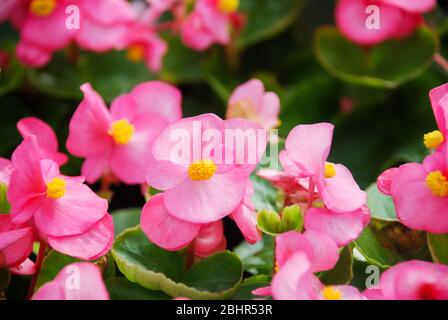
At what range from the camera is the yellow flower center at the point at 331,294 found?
20.8 inches

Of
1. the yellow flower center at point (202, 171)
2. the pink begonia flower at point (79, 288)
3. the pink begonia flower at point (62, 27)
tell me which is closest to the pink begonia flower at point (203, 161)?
the yellow flower center at point (202, 171)

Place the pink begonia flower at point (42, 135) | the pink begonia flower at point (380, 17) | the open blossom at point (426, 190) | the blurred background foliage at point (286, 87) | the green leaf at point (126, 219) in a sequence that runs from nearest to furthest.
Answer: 1. the open blossom at point (426, 190)
2. the pink begonia flower at point (42, 135)
3. the green leaf at point (126, 219)
4. the pink begonia flower at point (380, 17)
5. the blurred background foliage at point (286, 87)

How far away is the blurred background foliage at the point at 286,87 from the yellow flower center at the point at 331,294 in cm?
48

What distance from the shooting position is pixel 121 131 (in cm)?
74

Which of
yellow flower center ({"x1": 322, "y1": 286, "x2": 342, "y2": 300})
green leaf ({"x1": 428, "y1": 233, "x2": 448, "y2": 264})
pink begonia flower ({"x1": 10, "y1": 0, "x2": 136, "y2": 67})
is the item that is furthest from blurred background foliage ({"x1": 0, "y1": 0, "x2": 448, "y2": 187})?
yellow flower center ({"x1": 322, "y1": 286, "x2": 342, "y2": 300})

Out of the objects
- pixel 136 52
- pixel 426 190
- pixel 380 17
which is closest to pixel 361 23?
pixel 380 17

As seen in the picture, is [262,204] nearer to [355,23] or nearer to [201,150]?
[201,150]

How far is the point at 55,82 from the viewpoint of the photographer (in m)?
1.06

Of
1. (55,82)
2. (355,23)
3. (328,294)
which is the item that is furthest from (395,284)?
(55,82)

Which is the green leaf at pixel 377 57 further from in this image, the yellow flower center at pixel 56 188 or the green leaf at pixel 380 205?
the yellow flower center at pixel 56 188

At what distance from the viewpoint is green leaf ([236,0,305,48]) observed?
115 centimetres

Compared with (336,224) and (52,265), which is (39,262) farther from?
(336,224)

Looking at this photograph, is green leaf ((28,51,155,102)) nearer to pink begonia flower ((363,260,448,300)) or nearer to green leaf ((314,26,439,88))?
green leaf ((314,26,439,88))

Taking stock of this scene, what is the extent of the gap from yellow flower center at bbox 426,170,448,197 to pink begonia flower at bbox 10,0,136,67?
500 mm
